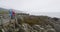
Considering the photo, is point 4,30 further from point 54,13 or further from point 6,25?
point 54,13

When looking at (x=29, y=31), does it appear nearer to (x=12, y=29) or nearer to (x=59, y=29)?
(x=12, y=29)

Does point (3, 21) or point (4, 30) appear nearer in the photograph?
point (4, 30)

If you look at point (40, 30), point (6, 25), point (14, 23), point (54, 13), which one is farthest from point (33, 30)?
point (54, 13)

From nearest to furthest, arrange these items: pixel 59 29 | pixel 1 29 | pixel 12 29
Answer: pixel 1 29
pixel 12 29
pixel 59 29

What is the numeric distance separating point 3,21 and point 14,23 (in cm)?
69

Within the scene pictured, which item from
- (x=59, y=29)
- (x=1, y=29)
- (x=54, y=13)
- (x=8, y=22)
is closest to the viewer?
(x=1, y=29)

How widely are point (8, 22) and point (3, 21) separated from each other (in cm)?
40

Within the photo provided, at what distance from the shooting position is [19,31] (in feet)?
21.4

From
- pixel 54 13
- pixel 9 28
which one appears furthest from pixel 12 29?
pixel 54 13

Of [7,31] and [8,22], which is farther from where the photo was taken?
[8,22]

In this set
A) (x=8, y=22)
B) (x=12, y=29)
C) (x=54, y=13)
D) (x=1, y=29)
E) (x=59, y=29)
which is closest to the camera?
(x=1, y=29)

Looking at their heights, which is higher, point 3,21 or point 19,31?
point 3,21

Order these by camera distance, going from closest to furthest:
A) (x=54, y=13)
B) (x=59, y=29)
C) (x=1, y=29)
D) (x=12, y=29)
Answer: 1. (x=1, y=29)
2. (x=12, y=29)
3. (x=59, y=29)
4. (x=54, y=13)

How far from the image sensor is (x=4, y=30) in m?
6.11
